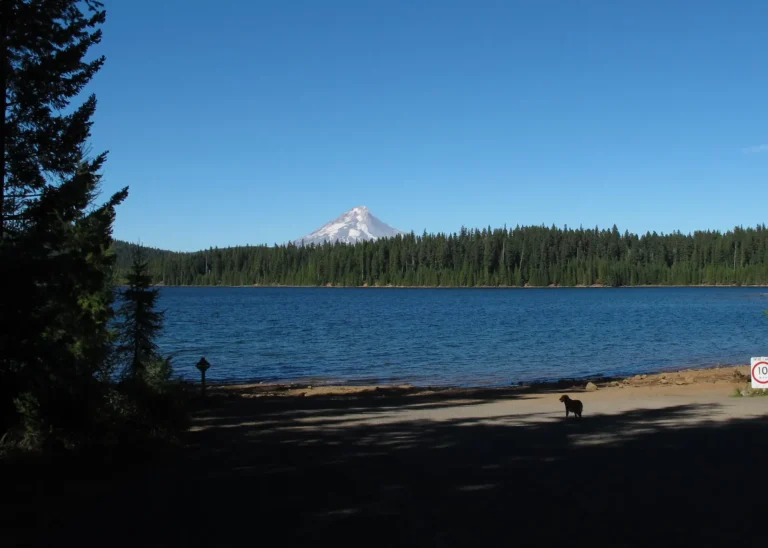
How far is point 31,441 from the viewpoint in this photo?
8953 millimetres

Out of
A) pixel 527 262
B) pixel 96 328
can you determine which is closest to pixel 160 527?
pixel 96 328

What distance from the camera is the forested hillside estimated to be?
181m

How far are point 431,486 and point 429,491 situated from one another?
9.7 inches

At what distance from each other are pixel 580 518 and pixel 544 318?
2467 inches

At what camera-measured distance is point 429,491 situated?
7723mm

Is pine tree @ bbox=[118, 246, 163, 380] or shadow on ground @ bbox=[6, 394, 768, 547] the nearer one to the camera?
shadow on ground @ bbox=[6, 394, 768, 547]

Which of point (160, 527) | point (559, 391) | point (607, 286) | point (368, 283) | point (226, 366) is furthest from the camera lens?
point (368, 283)

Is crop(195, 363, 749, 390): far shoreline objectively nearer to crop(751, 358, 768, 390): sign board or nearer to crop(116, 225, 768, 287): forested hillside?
crop(751, 358, 768, 390): sign board

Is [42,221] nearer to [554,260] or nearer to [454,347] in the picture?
[454,347]

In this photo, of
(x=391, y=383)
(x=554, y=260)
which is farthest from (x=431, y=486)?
(x=554, y=260)

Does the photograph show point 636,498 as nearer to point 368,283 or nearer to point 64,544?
point 64,544

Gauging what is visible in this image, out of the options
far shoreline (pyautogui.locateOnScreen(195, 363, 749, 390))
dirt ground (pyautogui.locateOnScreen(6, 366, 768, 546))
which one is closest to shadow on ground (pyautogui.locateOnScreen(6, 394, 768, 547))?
dirt ground (pyautogui.locateOnScreen(6, 366, 768, 546))

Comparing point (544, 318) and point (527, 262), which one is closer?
point (544, 318)

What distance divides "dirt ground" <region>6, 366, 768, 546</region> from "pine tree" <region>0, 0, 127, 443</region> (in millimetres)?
1387
